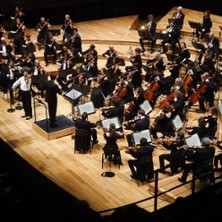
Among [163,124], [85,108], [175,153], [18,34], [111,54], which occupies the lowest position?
[163,124]

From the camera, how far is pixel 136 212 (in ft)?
20.6

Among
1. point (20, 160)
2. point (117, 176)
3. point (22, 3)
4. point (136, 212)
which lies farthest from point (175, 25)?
point (136, 212)

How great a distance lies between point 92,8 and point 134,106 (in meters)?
7.82

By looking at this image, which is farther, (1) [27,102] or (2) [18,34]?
(2) [18,34]

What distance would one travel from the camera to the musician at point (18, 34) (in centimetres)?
1443

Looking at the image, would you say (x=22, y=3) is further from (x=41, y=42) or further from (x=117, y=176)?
(x=117, y=176)

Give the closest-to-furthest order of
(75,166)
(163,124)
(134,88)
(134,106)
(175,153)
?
(175,153) < (75,166) < (163,124) < (134,106) < (134,88)

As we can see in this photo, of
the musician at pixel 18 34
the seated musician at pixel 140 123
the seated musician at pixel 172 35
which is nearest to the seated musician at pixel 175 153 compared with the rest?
the seated musician at pixel 140 123

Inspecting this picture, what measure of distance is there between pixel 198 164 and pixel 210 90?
10.7 feet

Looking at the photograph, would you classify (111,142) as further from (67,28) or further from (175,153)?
(67,28)

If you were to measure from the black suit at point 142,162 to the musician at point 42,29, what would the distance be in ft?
21.8

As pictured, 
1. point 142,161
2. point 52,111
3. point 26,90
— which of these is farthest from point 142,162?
point 26,90

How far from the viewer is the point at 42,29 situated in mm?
14875

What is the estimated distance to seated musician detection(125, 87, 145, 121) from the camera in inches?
429
